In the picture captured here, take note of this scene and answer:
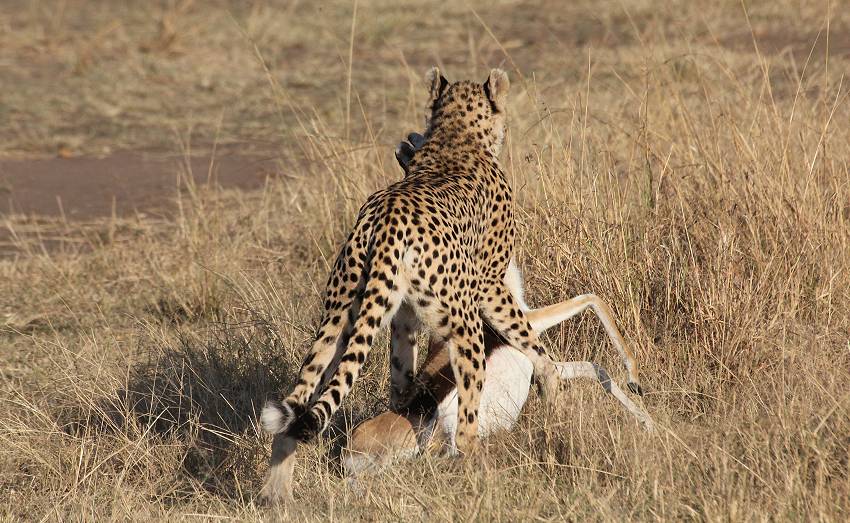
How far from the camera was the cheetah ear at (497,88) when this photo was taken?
14.4 ft

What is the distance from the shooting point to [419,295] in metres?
3.44

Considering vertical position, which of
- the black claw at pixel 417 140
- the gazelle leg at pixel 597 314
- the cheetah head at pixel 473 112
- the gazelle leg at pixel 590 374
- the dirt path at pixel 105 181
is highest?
the cheetah head at pixel 473 112

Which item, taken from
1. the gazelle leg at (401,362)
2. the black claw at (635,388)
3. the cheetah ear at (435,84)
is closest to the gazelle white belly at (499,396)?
the gazelle leg at (401,362)

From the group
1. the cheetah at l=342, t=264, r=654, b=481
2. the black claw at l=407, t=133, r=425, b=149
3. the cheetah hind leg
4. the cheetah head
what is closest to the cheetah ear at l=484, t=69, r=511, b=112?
the cheetah head

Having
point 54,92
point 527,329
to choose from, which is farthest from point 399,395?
point 54,92

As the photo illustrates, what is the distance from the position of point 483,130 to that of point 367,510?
155 cm

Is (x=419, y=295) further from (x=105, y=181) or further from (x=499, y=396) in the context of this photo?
(x=105, y=181)

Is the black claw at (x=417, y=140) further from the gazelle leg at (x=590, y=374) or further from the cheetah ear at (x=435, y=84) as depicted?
the gazelle leg at (x=590, y=374)

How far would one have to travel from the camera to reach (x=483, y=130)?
4.39 m

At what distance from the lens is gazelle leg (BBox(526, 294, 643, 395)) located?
163 inches

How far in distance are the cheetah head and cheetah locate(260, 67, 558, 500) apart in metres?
0.20

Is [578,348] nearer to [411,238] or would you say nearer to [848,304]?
[848,304]

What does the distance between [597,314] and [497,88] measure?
0.89 m

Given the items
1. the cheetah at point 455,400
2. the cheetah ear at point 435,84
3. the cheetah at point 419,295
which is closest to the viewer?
the cheetah at point 419,295
